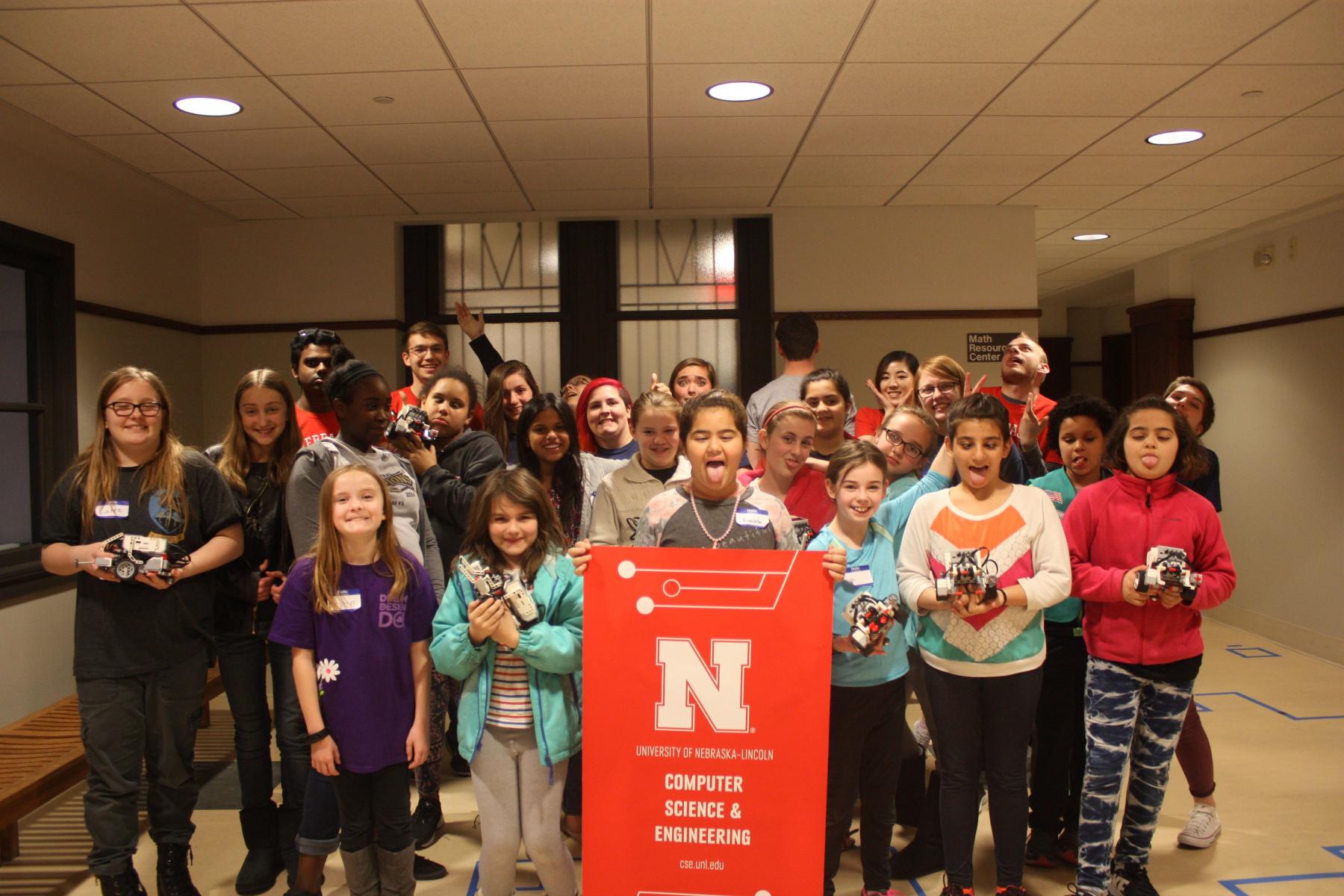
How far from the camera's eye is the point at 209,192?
534 cm

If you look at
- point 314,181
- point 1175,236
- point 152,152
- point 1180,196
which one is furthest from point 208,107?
point 1175,236

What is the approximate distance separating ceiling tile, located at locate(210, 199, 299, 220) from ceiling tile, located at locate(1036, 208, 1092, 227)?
4.87 meters

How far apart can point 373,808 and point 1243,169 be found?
535 cm

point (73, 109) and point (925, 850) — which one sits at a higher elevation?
point (73, 109)

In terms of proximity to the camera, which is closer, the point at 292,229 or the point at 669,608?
the point at 669,608

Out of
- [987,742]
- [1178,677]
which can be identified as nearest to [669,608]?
Result: [987,742]

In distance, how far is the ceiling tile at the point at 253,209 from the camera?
5.59 meters

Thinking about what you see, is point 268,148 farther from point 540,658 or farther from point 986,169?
point 986,169

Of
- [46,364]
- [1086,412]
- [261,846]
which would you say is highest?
[46,364]

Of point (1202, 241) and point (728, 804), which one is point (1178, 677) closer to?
point (728, 804)

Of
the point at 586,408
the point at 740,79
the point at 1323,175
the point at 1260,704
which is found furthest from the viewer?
the point at 1323,175

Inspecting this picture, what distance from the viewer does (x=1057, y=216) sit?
6.25 meters

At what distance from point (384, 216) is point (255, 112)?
2.10 meters

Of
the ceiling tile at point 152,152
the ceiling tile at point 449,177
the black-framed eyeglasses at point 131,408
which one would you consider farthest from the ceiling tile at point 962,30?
the ceiling tile at point 152,152
